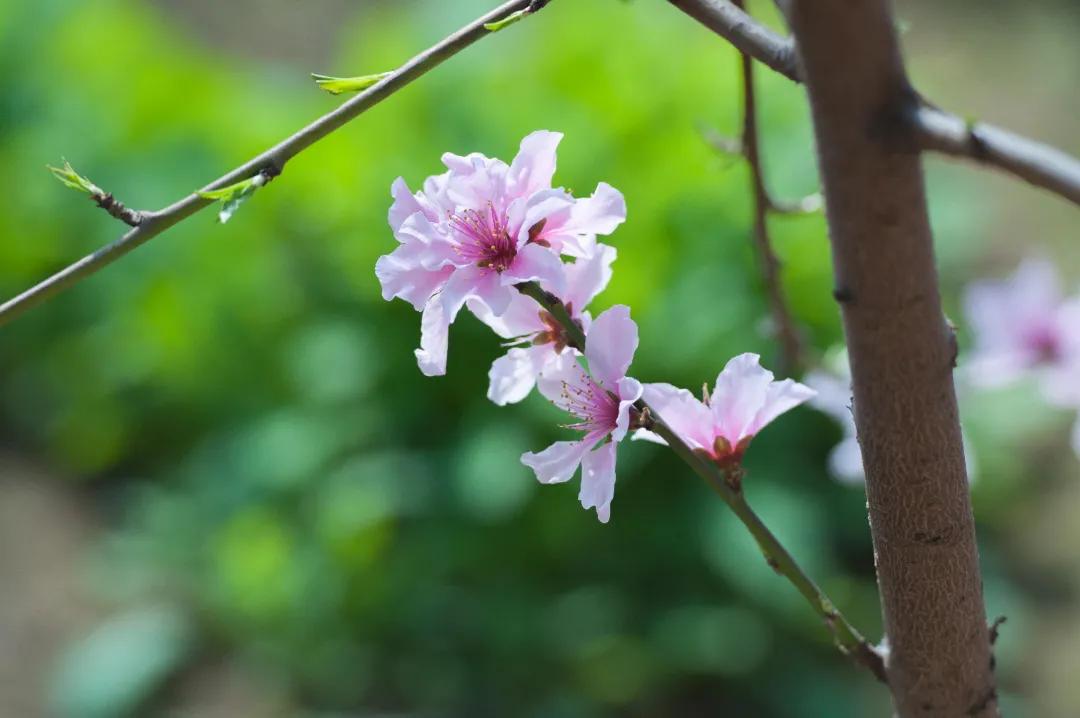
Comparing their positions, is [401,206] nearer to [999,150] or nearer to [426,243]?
[426,243]

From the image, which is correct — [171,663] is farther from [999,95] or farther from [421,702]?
[999,95]

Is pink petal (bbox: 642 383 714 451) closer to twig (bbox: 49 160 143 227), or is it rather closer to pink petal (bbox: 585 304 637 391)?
pink petal (bbox: 585 304 637 391)

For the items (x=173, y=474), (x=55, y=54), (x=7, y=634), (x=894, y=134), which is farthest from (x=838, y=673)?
(x=55, y=54)

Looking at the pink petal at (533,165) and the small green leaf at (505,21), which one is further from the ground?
the small green leaf at (505,21)

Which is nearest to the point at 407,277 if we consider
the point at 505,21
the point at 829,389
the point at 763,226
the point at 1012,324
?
the point at 505,21

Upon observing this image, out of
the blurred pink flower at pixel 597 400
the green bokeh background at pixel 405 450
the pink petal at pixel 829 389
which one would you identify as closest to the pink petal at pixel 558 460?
the blurred pink flower at pixel 597 400

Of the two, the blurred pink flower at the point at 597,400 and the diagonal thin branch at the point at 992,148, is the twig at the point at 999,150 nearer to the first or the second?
the diagonal thin branch at the point at 992,148
